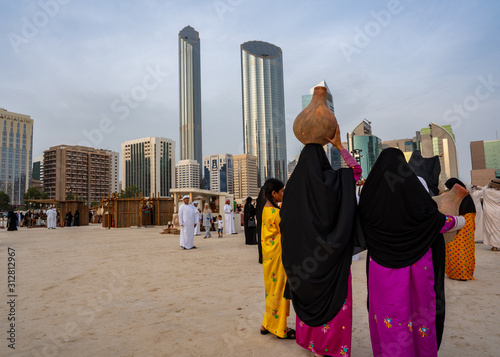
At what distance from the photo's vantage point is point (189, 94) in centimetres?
16225

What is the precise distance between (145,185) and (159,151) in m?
13.2

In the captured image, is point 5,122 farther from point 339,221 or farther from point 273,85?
point 339,221

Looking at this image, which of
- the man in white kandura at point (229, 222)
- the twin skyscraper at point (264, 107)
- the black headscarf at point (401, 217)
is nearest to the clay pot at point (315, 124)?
the black headscarf at point (401, 217)

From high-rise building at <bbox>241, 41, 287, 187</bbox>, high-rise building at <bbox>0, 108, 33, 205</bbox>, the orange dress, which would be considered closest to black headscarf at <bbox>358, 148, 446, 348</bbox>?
the orange dress

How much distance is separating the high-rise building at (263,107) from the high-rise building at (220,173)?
1251 centimetres

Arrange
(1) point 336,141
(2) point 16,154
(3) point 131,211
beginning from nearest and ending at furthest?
(1) point 336,141 < (3) point 131,211 < (2) point 16,154

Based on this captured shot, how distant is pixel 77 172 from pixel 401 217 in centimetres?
10824

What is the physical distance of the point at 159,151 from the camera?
103062mm

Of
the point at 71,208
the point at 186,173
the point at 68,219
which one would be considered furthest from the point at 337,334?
the point at 186,173

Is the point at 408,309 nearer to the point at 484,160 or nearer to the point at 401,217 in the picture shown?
the point at 401,217

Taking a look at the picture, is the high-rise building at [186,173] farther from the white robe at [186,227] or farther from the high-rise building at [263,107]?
the white robe at [186,227]

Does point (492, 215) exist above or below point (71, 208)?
below

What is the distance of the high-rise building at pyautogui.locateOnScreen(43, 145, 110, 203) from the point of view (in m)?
94.6

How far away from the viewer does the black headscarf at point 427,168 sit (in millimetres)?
5616
